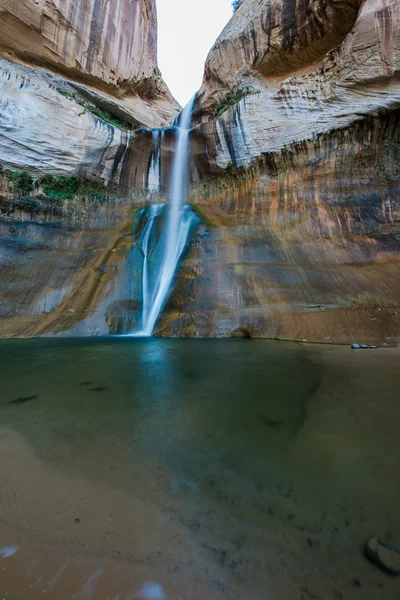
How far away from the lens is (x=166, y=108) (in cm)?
1814

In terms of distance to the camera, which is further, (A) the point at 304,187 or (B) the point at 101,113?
(B) the point at 101,113

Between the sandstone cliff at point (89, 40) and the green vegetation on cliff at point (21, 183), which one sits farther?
the sandstone cliff at point (89, 40)

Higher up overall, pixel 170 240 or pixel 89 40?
pixel 89 40

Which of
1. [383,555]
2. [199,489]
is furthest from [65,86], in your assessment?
[383,555]

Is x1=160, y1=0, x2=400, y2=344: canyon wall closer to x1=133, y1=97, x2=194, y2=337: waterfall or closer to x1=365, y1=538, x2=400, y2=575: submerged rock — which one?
x1=133, y1=97, x2=194, y2=337: waterfall

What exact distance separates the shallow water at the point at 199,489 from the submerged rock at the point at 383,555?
0.04m

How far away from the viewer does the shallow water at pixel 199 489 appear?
3.38 ft

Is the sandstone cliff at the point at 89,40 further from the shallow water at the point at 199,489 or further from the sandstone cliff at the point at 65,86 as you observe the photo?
the shallow water at the point at 199,489

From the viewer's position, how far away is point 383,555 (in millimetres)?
1089

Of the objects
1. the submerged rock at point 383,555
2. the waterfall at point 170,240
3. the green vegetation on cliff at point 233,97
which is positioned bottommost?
the submerged rock at point 383,555

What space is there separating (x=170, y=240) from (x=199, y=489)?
369 inches

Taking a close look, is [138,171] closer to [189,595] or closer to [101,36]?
[101,36]

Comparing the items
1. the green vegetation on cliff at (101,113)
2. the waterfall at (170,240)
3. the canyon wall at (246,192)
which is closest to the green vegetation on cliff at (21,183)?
the canyon wall at (246,192)

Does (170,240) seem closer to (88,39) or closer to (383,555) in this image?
(383,555)
